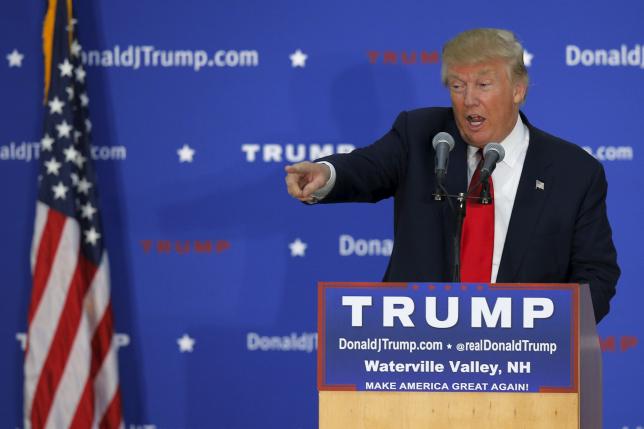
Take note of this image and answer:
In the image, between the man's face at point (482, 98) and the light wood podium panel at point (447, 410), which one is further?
the man's face at point (482, 98)

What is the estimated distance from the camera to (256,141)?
3.72 meters

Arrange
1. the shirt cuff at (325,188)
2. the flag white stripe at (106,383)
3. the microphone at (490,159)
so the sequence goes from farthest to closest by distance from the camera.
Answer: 1. the flag white stripe at (106,383)
2. the shirt cuff at (325,188)
3. the microphone at (490,159)

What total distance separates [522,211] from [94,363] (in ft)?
6.57

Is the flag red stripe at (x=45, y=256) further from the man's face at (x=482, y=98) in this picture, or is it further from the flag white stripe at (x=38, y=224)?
the man's face at (x=482, y=98)

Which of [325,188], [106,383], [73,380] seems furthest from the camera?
[106,383]

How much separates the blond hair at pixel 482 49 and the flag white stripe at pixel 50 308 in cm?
174

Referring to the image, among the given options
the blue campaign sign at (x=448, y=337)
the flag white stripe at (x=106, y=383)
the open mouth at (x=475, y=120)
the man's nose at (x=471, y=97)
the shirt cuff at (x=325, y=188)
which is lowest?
the flag white stripe at (x=106, y=383)

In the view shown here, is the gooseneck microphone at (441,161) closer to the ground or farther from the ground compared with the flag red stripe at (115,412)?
farther from the ground

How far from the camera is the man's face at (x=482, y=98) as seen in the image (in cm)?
253

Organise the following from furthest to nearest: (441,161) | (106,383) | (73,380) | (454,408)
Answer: (106,383), (73,380), (441,161), (454,408)

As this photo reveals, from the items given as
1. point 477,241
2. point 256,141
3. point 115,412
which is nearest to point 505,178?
point 477,241

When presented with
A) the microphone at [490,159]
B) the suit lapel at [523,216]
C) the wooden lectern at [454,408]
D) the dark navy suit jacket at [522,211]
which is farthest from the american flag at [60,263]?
the wooden lectern at [454,408]

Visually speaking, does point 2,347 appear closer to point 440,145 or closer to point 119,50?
point 119,50

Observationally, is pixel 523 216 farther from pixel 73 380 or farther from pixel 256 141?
pixel 73 380
